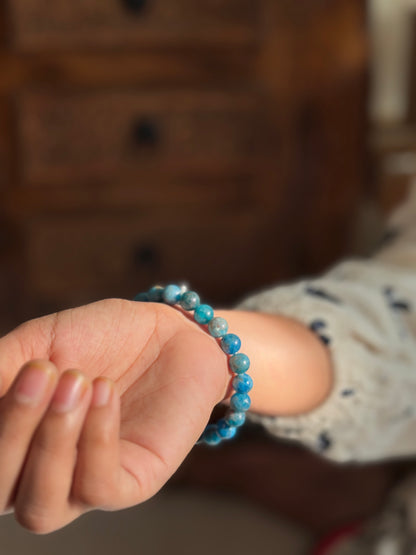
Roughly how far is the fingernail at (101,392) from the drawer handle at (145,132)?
0.72 metres

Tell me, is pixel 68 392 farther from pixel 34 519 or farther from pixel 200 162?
pixel 200 162

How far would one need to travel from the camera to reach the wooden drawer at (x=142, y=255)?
3.11 feet

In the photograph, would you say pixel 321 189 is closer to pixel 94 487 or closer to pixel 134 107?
pixel 134 107

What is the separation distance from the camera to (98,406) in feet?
0.82

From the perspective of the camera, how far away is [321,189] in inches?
40.1

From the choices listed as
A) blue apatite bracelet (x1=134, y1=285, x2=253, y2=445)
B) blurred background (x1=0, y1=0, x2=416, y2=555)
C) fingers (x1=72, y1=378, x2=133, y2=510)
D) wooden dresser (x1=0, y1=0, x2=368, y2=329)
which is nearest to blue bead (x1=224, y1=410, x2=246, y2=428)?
blue apatite bracelet (x1=134, y1=285, x2=253, y2=445)

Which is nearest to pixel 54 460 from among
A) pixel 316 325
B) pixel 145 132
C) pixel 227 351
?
pixel 227 351

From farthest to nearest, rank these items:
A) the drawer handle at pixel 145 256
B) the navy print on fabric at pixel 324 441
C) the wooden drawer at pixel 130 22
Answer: the drawer handle at pixel 145 256 → the wooden drawer at pixel 130 22 → the navy print on fabric at pixel 324 441

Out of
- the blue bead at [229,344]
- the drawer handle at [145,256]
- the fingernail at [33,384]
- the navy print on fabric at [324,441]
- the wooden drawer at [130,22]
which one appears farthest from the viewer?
the drawer handle at [145,256]

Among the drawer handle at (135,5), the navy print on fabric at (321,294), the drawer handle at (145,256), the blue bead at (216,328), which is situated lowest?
the drawer handle at (145,256)

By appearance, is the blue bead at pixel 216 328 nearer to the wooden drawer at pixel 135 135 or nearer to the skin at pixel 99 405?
the skin at pixel 99 405

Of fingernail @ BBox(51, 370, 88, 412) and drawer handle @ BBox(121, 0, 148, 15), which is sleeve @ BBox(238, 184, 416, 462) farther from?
drawer handle @ BBox(121, 0, 148, 15)

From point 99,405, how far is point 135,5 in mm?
752

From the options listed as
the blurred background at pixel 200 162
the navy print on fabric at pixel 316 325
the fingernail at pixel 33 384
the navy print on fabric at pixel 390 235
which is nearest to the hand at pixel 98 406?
the fingernail at pixel 33 384
